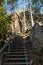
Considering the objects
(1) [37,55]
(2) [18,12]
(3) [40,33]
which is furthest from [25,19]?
(1) [37,55]

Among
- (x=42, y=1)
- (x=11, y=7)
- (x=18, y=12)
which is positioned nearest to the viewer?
(x=42, y=1)

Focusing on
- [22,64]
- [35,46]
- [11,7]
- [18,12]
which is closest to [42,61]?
[22,64]

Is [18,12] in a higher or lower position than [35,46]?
higher

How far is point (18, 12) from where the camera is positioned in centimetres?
3506

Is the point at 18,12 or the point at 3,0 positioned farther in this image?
the point at 18,12

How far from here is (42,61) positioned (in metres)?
9.72

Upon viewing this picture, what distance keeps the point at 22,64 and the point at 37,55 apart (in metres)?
1.72

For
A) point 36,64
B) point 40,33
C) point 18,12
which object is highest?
point 18,12

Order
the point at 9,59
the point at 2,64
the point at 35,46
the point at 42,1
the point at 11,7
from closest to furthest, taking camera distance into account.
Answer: the point at 2,64, the point at 9,59, the point at 35,46, the point at 42,1, the point at 11,7

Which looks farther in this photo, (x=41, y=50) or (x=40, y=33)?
(x=40, y=33)

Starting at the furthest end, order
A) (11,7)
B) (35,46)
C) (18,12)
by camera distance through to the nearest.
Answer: (18,12) → (11,7) → (35,46)

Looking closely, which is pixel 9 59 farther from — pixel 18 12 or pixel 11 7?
pixel 18 12

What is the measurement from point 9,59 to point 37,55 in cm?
183

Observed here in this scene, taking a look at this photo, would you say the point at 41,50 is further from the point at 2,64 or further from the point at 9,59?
the point at 2,64
